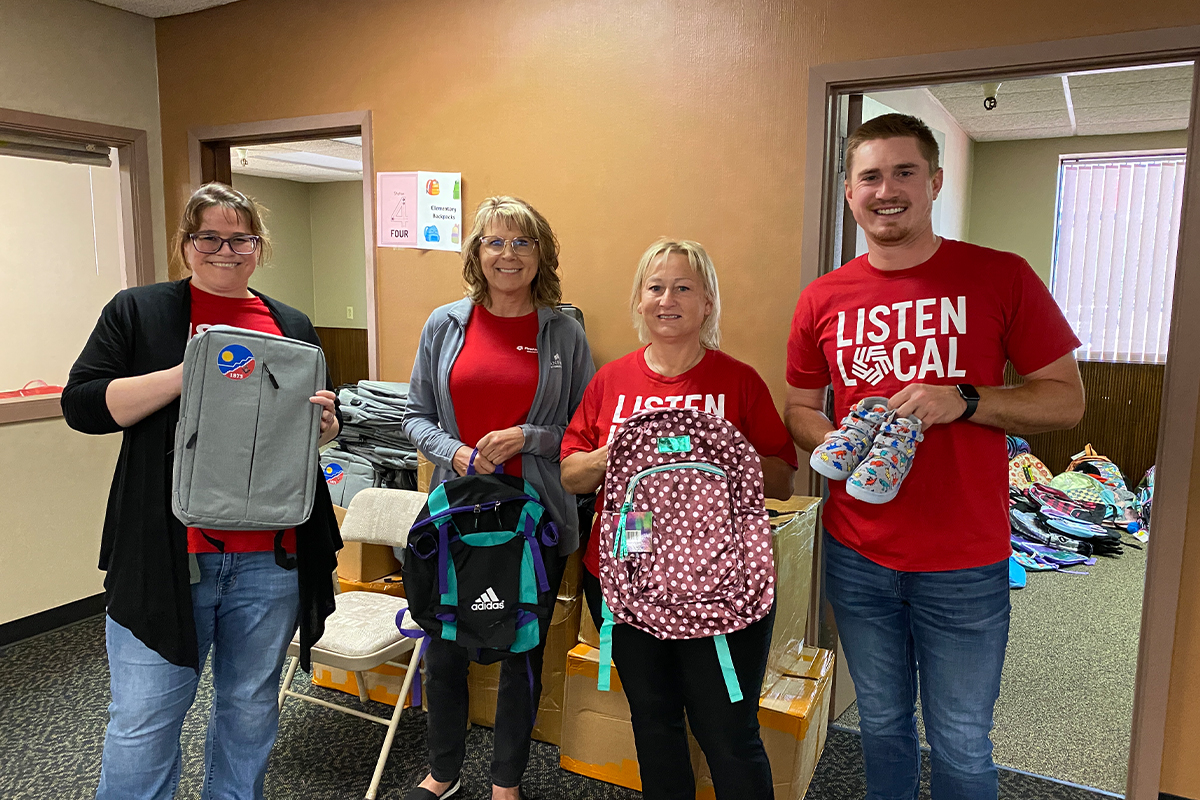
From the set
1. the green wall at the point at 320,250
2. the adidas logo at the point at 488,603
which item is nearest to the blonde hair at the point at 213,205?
the adidas logo at the point at 488,603

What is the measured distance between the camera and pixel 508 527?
6.54 ft

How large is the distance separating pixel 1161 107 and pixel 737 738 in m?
5.31

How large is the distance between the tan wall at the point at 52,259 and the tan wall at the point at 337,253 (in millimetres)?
4420

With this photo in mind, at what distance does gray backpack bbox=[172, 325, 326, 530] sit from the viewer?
4.91 feet

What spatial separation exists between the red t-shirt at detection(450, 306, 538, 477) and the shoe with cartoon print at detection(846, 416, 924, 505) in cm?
87

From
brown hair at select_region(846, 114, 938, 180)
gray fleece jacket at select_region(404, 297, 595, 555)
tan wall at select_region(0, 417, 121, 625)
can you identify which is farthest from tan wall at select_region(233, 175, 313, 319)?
brown hair at select_region(846, 114, 938, 180)

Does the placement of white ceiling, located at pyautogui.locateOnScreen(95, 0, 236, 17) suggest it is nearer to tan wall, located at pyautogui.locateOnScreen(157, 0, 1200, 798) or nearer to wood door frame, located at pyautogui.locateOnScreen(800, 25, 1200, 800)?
tan wall, located at pyautogui.locateOnScreen(157, 0, 1200, 798)

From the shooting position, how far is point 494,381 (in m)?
2.03

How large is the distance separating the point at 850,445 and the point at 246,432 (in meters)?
1.19

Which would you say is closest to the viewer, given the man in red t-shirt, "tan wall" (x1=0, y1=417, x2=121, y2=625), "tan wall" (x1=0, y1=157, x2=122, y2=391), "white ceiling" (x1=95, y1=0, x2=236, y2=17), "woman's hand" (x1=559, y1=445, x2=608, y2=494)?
the man in red t-shirt

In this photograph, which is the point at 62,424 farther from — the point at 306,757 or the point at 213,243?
the point at 213,243

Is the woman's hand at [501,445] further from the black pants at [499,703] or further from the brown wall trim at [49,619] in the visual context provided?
the brown wall trim at [49,619]

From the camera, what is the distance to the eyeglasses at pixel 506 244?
200 cm

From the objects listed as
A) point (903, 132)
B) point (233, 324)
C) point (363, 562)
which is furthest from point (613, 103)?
point (363, 562)
